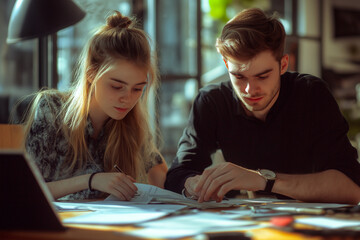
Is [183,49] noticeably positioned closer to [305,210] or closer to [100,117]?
[100,117]

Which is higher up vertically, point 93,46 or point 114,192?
point 93,46

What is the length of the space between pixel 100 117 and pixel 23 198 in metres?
0.90

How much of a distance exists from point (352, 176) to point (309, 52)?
4.44m

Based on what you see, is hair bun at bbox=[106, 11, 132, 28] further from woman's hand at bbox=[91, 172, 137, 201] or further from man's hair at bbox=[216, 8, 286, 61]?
woman's hand at bbox=[91, 172, 137, 201]

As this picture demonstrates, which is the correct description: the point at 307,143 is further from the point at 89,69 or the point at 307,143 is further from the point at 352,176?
the point at 89,69

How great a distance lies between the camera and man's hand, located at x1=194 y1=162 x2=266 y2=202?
48.1 inches

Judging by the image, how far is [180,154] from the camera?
1.68 m

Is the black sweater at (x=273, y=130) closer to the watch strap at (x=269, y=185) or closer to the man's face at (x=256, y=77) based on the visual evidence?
the man's face at (x=256, y=77)

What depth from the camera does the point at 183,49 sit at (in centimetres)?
449

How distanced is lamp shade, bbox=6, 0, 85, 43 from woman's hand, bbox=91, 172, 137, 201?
80 centimetres

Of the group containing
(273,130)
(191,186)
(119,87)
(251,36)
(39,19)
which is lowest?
(191,186)

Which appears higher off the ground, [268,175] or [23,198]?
[23,198]

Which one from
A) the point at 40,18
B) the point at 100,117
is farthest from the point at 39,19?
the point at 100,117

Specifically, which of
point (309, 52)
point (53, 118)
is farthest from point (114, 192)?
point (309, 52)
